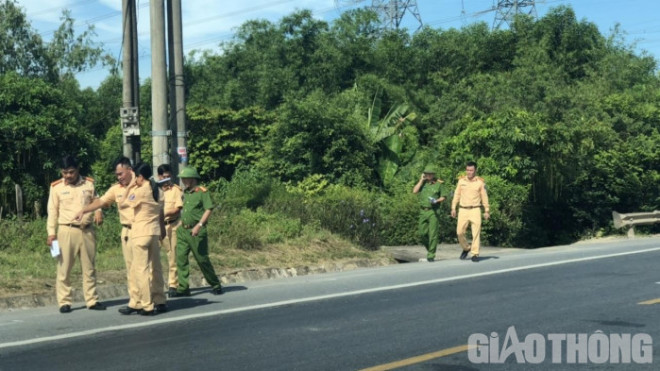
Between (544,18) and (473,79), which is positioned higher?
(544,18)

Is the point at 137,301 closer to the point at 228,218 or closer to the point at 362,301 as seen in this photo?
the point at 362,301

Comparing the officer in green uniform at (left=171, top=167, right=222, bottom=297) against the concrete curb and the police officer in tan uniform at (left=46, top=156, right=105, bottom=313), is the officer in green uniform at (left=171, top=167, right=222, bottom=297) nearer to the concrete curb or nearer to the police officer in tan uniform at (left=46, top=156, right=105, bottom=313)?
the concrete curb

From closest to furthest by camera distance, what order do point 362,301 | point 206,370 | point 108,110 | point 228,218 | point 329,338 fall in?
point 206,370
point 329,338
point 362,301
point 228,218
point 108,110

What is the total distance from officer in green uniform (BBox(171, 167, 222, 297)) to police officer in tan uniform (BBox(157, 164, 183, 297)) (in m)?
0.14


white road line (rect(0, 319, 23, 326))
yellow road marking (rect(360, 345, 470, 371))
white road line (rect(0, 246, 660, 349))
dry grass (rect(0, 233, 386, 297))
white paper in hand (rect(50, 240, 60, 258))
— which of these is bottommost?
yellow road marking (rect(360, 345, 470, 371))

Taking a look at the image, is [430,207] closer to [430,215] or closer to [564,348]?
[430,215]

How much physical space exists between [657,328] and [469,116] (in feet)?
59.5

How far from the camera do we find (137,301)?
978cm

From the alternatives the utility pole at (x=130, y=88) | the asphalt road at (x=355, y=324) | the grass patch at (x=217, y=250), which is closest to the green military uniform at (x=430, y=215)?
the grass patch at (x=217, y=250)

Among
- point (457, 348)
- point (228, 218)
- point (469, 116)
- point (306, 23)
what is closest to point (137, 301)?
point (457, 348)

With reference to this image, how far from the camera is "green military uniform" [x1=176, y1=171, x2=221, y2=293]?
11406 mm

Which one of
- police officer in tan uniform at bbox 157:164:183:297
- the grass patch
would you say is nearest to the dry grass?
the grass patch

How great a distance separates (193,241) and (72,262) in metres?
1.73

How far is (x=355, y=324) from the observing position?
8.88 m
